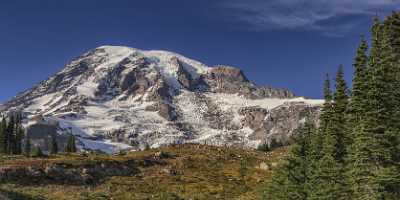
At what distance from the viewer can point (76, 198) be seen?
6781 centimetres

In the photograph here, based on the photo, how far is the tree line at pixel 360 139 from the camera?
114 feet

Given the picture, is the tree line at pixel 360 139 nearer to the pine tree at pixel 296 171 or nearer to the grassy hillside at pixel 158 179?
the pine tree at pixel 296 171

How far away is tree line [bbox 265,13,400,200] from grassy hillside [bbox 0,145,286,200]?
2336cm

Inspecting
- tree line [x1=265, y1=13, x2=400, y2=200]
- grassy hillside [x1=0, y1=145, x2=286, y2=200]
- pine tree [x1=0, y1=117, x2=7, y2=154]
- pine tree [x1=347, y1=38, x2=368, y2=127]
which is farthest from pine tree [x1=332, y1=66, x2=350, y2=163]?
pine tree [x1=0, y1=117, x2=7, y2=154]

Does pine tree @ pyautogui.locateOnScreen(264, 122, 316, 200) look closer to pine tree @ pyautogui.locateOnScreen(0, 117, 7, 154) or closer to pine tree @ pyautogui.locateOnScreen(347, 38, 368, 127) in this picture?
pine tree @ pyautogui.locateOnScreen(347, 38, 368, 127)

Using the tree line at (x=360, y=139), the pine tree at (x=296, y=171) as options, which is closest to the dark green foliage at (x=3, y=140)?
the pine tree at (x=296, y=171)

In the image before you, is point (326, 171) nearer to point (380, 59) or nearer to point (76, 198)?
point (380, 59)

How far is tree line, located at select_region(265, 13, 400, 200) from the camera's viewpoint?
34.8m

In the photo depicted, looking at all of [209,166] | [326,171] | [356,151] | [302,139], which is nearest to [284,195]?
[302,139]

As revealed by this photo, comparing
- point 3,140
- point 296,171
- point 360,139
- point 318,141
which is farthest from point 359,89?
point 3,140

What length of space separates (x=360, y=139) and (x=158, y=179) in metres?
62.0

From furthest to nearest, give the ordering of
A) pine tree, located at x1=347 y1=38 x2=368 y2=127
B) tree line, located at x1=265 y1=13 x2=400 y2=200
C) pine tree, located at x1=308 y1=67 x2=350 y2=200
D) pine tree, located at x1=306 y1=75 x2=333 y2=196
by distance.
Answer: pine tree, located at x1=306 y1=75 x2=333 y2=196, pine tree, located at x1=308 y1=67 x2=350 y2=200, pine tree, located at x1=347 y1=38 x2=368 y2=127, tree line, located at x1=265 y1=13 x2=400 y2=200

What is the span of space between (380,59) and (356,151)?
699 cm

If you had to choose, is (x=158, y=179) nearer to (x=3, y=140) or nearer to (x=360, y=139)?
(x=360, y=139)
